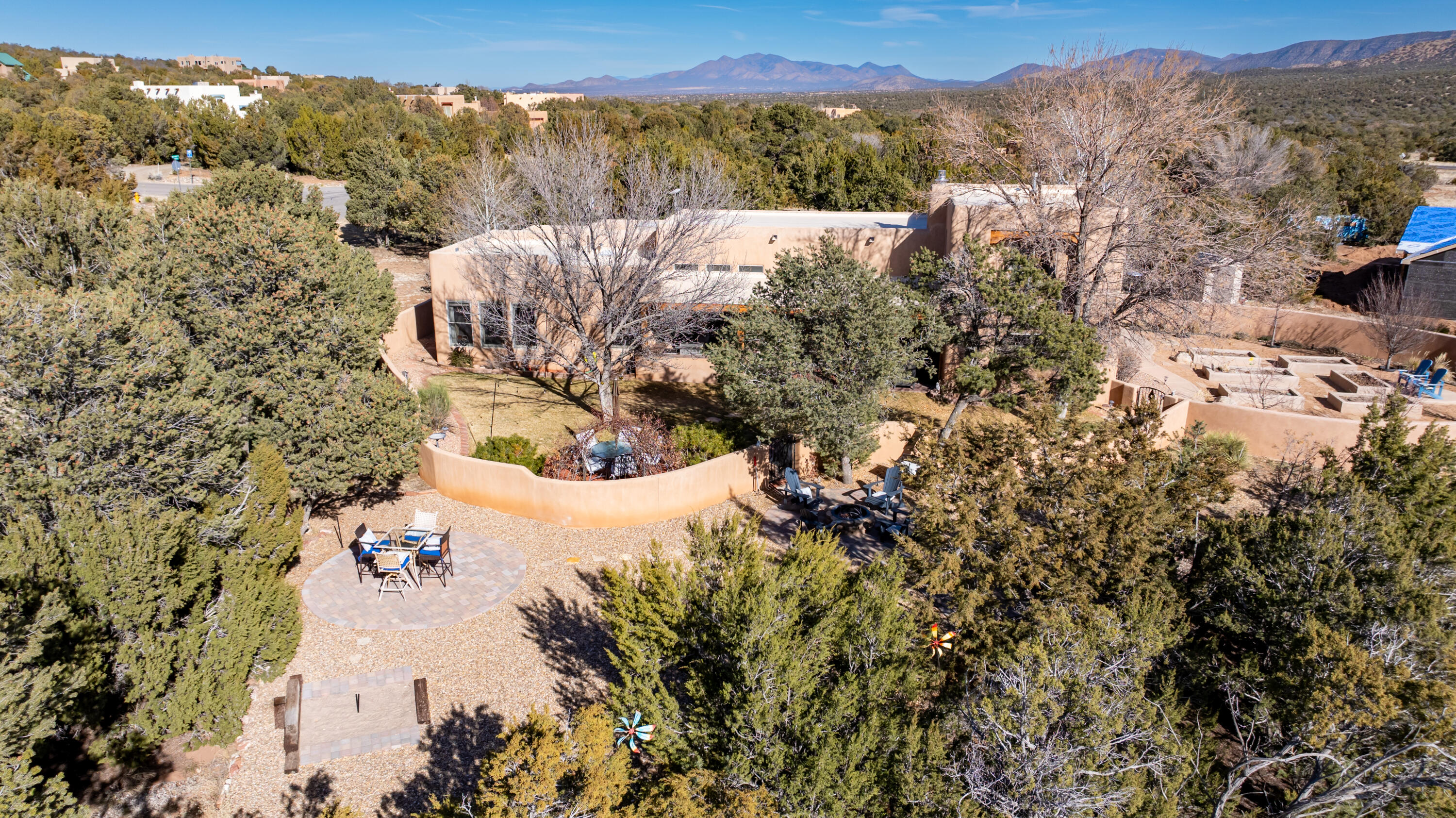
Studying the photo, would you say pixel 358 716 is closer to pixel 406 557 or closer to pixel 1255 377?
pixel 406 557

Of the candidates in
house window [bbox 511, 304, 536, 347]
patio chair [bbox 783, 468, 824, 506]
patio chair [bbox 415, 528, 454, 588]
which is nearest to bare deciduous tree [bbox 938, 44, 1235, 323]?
patio chair [bbox 783, 468, 824, 506]

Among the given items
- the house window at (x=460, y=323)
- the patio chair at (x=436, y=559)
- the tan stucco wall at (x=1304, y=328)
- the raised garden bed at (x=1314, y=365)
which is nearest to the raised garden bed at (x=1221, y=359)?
the raised garden bed at (x=1314, y=365)

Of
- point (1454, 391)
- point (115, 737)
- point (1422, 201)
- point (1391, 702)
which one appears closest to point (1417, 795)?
point (1391, 702)

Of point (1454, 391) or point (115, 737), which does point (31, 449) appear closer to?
point (115, 737)

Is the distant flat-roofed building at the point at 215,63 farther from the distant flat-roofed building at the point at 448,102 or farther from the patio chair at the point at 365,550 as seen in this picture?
the patio chair at the point at 365,550

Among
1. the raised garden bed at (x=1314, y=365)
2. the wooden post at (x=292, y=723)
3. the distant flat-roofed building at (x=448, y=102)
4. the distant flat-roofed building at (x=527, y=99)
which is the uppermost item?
the distant flat-roofed building at (x=527, y=99)

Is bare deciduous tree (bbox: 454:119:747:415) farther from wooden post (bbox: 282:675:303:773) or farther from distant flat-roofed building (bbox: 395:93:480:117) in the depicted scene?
distant flat-roofed building (bbox: 395:93:480:117)
